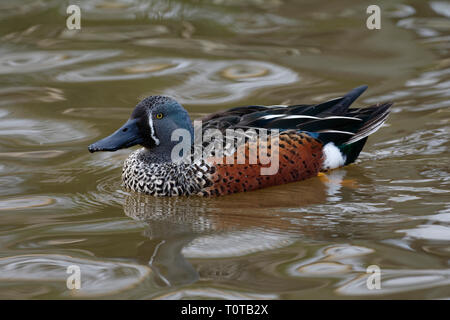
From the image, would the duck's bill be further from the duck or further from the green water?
the green water

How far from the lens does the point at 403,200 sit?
6129 mm

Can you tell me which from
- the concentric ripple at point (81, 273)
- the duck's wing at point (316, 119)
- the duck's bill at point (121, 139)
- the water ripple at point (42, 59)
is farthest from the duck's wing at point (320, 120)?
the water ripple at point (42, 59)

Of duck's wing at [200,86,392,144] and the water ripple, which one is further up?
the water ripple

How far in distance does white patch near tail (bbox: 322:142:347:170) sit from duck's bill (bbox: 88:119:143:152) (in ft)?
5.56

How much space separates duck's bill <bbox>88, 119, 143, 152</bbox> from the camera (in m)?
6.35

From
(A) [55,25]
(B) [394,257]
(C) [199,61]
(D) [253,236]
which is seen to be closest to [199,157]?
(D) [253,236]

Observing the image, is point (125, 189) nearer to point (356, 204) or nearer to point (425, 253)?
point (356, 204)

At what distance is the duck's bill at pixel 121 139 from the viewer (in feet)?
20.8

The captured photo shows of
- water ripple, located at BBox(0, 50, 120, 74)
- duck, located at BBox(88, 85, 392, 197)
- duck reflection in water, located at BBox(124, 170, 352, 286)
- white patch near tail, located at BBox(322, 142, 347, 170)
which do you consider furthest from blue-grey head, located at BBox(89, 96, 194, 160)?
water ripple, located at BBox(0, 50, 120, 74)

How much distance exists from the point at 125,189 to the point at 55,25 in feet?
16.0

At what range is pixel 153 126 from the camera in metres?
6.58

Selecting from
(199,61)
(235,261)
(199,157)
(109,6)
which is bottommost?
(235,261)

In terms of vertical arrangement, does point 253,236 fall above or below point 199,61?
below

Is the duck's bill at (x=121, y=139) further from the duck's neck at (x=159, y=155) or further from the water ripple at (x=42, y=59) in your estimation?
the water ripple at (x=42, y=59)
